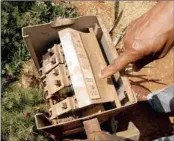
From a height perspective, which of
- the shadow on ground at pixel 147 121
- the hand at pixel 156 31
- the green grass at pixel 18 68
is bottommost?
the hand at pixel 156 31

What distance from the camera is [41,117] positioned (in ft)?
9.18

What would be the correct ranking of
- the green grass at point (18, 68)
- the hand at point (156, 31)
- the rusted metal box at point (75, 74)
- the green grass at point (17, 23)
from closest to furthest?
the hand at point (156, 31) → the rusted metal box at point (75, 74) → the green grass at point (18, 68) → the green grass at point (17, 23)

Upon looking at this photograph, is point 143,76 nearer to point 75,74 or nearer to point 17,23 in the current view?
point 75,74

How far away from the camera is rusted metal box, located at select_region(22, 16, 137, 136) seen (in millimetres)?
2666

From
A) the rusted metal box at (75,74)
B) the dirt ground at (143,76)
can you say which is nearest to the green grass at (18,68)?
the rusted metal box at (75,74)

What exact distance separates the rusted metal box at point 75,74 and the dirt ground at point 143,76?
33.1 inches

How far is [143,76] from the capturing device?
3.91 meters

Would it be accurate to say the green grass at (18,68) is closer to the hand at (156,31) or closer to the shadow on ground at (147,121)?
the shadow on ground at (147,121)

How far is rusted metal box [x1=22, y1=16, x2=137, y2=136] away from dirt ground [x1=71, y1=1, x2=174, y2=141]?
33.1 inches

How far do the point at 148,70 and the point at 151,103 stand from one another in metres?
0.50

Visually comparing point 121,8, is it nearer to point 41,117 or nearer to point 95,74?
point 95,74

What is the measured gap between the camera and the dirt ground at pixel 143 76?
144 inches

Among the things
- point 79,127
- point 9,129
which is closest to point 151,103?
point 79,127

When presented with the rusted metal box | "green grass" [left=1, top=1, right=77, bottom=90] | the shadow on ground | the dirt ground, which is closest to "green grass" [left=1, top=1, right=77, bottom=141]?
"green grass" [left=1, top=1, right=77, bottom=90]
